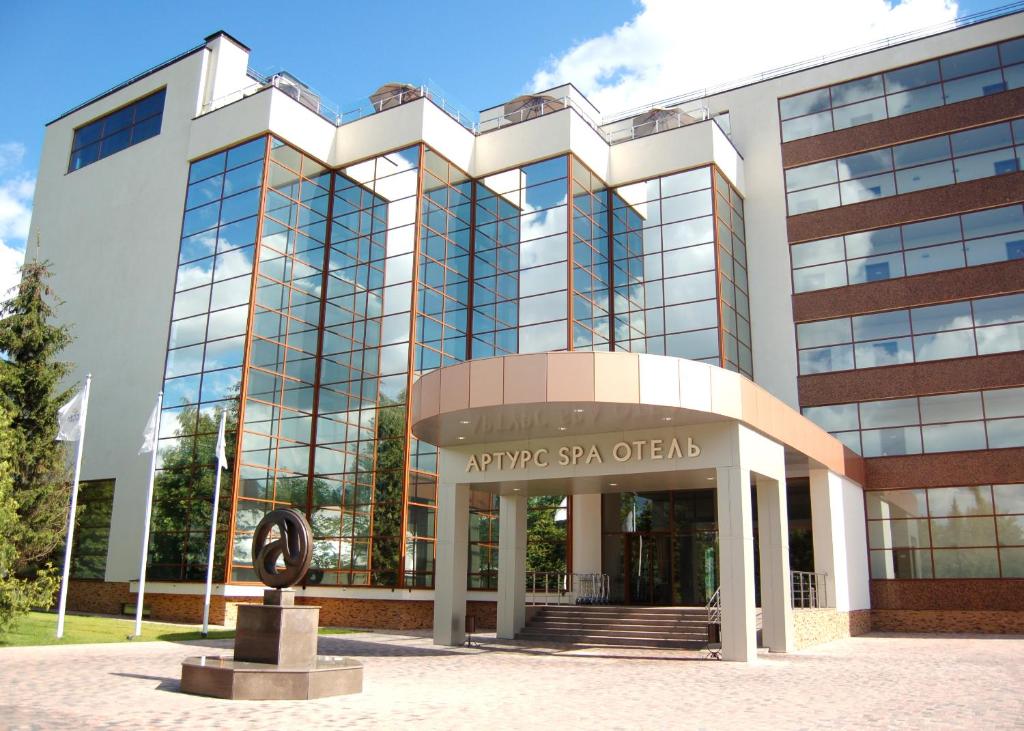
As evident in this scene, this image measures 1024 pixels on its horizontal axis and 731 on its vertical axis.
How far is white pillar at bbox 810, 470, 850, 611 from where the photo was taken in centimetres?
2873

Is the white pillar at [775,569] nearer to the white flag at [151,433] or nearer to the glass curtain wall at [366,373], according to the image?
the glass curtain wall at [366,373]

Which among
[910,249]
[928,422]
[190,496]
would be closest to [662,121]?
[910,249]

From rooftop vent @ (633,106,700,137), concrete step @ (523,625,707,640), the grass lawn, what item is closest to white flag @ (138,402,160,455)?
the grass lawn

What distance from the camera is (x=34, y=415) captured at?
29.0m

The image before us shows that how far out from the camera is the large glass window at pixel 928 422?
31.9 metres

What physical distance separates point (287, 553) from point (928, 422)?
26.4 metres

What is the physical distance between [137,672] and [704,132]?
28799mm

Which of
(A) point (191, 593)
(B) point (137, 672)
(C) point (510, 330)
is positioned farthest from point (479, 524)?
(B) point (137, 672)

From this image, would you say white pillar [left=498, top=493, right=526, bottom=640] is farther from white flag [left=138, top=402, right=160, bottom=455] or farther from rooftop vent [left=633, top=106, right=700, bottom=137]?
rooftop vent [left=633, top=106, right=700, bottom=137]

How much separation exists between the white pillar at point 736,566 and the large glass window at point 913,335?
51.9 feet

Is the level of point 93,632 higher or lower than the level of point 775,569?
lower

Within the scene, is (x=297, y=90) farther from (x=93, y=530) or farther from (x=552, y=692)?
(x=552, y=692)

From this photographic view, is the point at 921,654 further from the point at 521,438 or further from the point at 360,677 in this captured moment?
the point at 360,677

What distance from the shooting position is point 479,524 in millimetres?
34094
